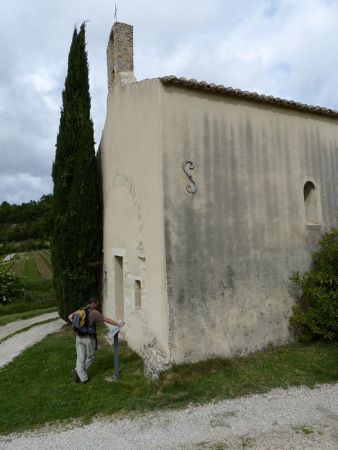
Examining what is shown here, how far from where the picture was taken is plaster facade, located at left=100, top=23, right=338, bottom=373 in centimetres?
717

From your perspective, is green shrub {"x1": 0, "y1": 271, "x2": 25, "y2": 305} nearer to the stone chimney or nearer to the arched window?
the stone chimney

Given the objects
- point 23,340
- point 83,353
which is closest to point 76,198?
point 23,340

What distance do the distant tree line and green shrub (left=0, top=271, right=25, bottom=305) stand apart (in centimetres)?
3622

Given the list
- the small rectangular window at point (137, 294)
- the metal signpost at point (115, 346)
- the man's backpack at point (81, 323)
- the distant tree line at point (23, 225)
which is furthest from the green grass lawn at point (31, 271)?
the metal signpost at point (115, 346)

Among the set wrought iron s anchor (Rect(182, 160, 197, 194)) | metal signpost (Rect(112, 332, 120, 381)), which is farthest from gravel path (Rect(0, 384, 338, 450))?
wrought iron s anchor (Rect(182, 160, 197, 194))

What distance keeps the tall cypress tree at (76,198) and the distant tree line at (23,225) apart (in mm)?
45782

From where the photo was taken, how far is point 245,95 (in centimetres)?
805

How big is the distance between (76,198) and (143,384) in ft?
22.0

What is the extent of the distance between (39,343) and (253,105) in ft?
28.6

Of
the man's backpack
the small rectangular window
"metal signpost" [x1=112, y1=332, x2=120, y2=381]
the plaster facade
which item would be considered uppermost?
the plaster facade

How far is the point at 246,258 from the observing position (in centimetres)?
787

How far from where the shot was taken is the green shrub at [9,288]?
19359 mm

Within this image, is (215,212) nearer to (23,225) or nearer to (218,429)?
(218,429)

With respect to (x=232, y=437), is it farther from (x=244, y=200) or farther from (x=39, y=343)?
(x=39, y=343)
